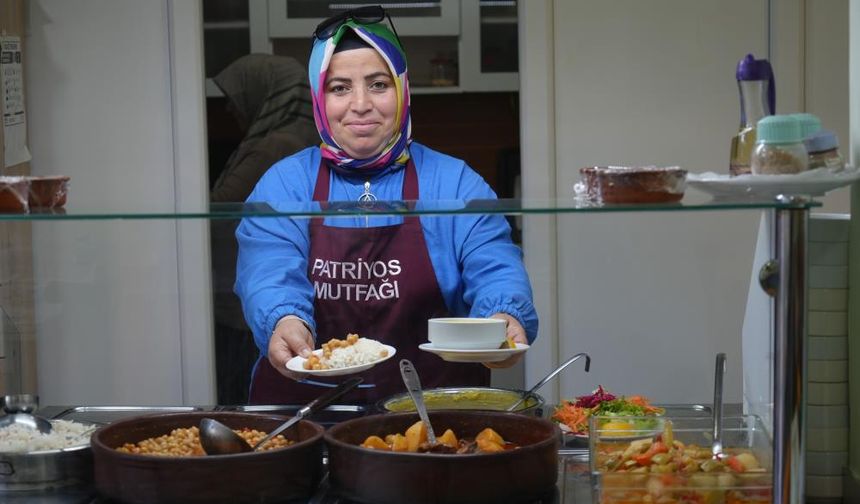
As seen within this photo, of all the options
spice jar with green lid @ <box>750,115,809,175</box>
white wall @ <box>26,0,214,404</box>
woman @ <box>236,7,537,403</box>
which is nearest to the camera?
spice jar with green lid @ <box>750,115,809,175</box>

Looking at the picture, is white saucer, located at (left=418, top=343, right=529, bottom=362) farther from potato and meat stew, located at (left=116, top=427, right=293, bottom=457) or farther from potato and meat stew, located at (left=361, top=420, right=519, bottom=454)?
potato and meat stew, located at (left=116, top=427, right=293, bottom=457)

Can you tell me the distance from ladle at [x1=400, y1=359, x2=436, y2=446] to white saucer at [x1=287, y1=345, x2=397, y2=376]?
0.05 metres

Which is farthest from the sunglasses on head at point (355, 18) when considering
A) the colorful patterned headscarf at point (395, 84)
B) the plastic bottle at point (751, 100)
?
the plastic bottle at point (751, 100)

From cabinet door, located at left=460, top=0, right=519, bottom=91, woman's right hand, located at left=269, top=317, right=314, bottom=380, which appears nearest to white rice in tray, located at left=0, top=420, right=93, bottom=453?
woman's right hand, located at left=269, top=317, right=314, bottom=380

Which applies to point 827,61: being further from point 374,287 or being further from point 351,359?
point 351,359

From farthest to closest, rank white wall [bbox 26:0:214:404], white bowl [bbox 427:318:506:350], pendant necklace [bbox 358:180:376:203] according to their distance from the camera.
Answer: white wall [bbox 26:0:214:404] < pendant necklace [bbox 358:180:376:203] < white bowl [bbox 427:318:506:350]

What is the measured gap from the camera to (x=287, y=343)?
5.52ft

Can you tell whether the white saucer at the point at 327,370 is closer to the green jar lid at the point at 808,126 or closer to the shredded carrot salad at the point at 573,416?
the shredded carrot salad at the point at 573,416

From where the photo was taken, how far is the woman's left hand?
1.59m

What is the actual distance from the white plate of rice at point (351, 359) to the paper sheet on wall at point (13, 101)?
7.21 ft

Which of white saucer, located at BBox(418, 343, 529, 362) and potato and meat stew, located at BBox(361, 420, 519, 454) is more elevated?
white saucer, located at BBox(418, 343, 529, 362)

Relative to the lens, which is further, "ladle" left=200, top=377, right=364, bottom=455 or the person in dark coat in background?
the person in dark coat in background

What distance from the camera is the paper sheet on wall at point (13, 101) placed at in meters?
3.46

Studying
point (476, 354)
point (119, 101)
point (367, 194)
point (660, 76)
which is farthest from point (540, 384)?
point (119, 101)
